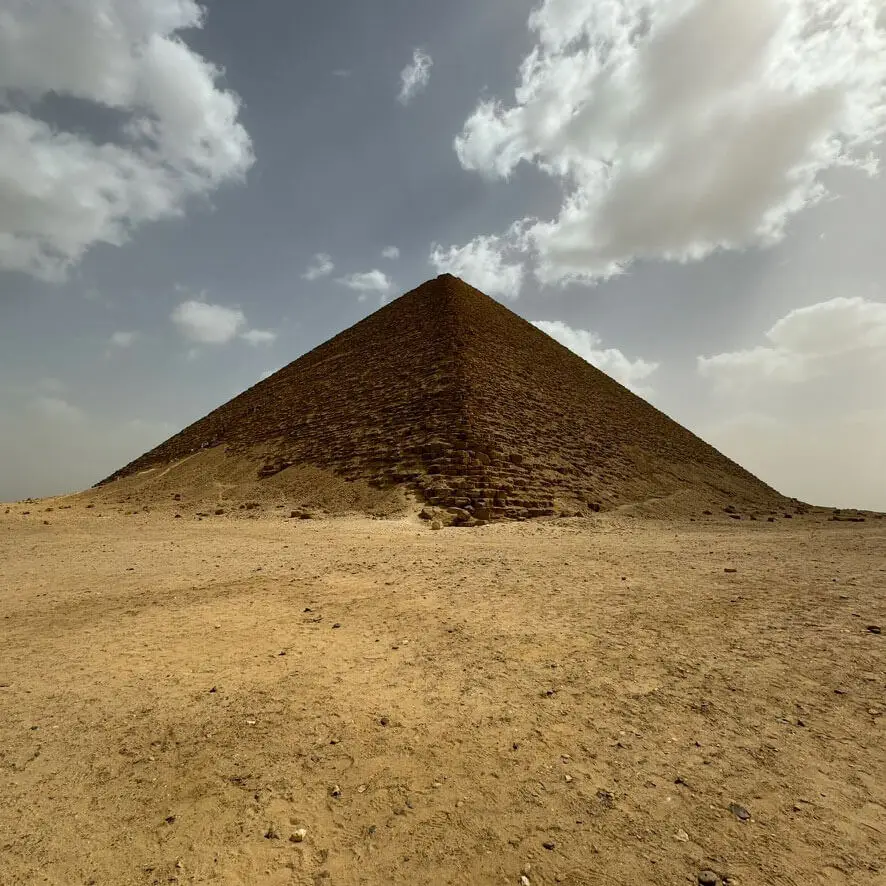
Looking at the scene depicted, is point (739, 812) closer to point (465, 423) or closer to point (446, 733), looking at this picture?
point (446, 733)

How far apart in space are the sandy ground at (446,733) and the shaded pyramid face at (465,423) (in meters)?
7.63

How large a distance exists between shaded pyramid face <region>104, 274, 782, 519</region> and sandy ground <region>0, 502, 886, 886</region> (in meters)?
7.63

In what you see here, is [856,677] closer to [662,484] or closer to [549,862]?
[549,862]

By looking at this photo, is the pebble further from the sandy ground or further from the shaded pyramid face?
the shaded pyramid face

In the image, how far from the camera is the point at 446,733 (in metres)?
2.37

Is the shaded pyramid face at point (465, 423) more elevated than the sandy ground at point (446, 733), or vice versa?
the shaded pyramid face at point (465, 423)

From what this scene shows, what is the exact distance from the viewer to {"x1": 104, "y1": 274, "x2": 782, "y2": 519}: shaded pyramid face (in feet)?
45.3

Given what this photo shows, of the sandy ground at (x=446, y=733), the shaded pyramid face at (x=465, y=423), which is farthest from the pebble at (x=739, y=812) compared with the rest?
the shaded pyramid face at (x=465, y=423)

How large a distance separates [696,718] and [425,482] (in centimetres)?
1053

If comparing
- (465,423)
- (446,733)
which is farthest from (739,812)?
(465,423)

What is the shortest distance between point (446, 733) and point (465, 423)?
12790mm

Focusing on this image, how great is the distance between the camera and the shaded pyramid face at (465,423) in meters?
13.8

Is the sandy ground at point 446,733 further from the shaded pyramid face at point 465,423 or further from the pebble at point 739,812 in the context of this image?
the shaded pyramid face at point 465,423

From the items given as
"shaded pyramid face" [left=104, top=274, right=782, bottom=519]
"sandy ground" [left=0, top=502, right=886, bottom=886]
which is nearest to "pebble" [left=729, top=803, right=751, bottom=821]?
"sandy ground" [left=0, top=502, right=886, bottom=886]
